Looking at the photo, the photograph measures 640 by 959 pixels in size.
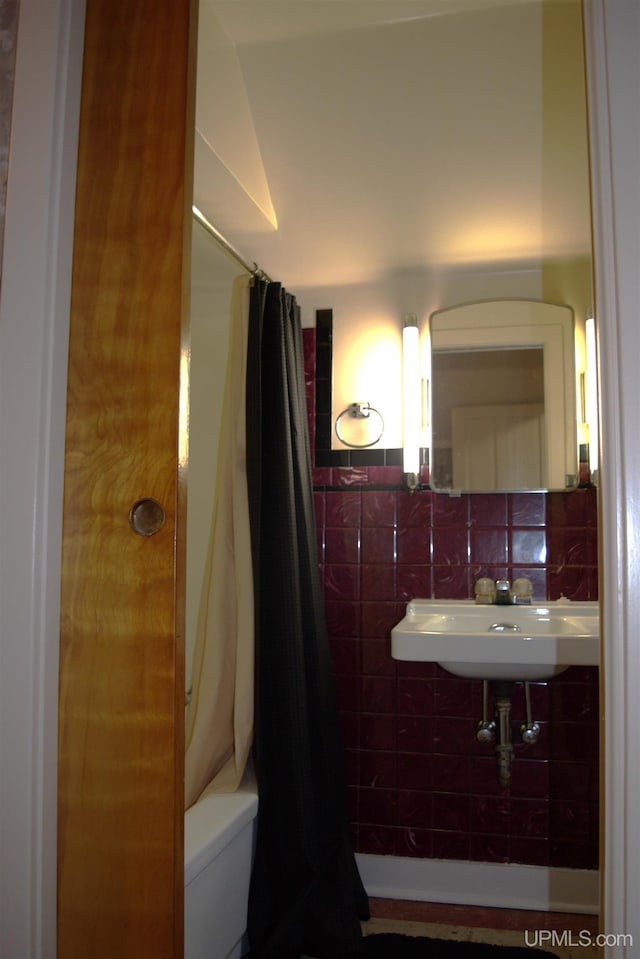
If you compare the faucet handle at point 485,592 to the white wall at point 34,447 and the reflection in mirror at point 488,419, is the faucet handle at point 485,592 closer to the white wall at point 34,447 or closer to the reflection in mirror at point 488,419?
the reflection in mirror at point 488,419

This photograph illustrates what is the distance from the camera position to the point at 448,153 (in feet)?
6.69

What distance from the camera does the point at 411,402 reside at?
2.28 meters

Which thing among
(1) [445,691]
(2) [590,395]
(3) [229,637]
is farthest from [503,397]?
(3) [229,637]

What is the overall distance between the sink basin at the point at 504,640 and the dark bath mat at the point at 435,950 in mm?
735

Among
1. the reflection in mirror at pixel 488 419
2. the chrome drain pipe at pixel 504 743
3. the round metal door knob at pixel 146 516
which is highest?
the reflection in mirror at pixel 488 419

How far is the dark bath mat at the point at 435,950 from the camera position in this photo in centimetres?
184

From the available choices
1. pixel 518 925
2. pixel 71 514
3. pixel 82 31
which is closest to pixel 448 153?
pixel 82 31

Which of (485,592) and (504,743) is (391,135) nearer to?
(485,592)

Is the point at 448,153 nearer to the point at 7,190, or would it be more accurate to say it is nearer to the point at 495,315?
the point at 495,315

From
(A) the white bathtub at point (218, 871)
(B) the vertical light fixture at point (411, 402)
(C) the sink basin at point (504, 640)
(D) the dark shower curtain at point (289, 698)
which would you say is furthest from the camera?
(B) the vertical light fixture at point (411, 402)

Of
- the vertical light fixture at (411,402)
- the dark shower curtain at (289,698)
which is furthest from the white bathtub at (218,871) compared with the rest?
the vertical light fixture at (411,402)

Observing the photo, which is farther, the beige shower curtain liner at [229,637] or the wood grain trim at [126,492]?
the beige shower curtain liner at [229,637]

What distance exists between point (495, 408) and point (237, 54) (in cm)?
128

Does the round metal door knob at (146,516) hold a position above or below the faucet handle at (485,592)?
above
